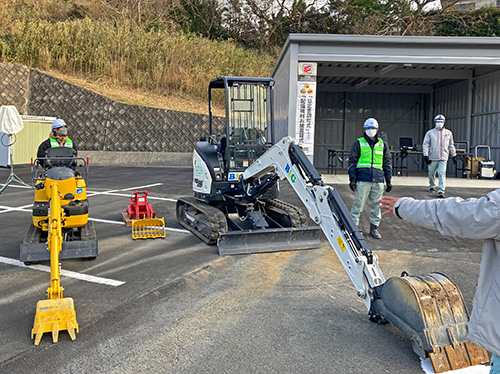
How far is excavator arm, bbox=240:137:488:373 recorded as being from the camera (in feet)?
13.0

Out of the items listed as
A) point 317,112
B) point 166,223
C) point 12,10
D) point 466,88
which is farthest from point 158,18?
point 166,223

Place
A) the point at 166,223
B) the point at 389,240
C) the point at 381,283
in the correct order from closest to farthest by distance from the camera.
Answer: the point at 381,283 < the point at 389,240 < the point at 166,223

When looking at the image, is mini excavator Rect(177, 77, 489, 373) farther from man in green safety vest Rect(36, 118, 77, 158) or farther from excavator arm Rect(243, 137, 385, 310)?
man in green safety vest Rect(36, 118, 77, 158)

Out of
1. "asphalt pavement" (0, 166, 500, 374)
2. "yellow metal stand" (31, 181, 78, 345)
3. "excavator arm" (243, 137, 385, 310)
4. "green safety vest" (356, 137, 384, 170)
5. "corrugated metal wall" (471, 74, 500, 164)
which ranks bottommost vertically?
"asphalt pavement" (0, 166, 500, 374)

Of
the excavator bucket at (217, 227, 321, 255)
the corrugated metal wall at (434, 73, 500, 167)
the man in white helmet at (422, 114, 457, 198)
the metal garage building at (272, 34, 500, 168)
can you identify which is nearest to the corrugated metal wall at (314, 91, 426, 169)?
the metal garage building at (272, 34, 500, 168)

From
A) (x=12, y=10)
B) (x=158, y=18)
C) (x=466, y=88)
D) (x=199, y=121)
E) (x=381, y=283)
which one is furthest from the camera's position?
(x=158, y=18)

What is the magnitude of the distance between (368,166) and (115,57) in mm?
22143

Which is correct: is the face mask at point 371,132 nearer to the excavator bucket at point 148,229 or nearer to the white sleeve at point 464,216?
the excavator bucket at point 148,229

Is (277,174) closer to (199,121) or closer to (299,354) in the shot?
(299,354)

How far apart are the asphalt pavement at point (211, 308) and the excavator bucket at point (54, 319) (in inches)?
3.7

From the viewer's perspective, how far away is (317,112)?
22.4 meters

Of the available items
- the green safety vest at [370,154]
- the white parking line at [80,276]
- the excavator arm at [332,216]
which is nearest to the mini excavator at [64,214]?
the white parking line at [80,276]

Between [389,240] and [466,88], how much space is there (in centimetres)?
1314

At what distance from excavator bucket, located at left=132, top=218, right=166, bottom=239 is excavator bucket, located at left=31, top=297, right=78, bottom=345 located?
3.80 metres
